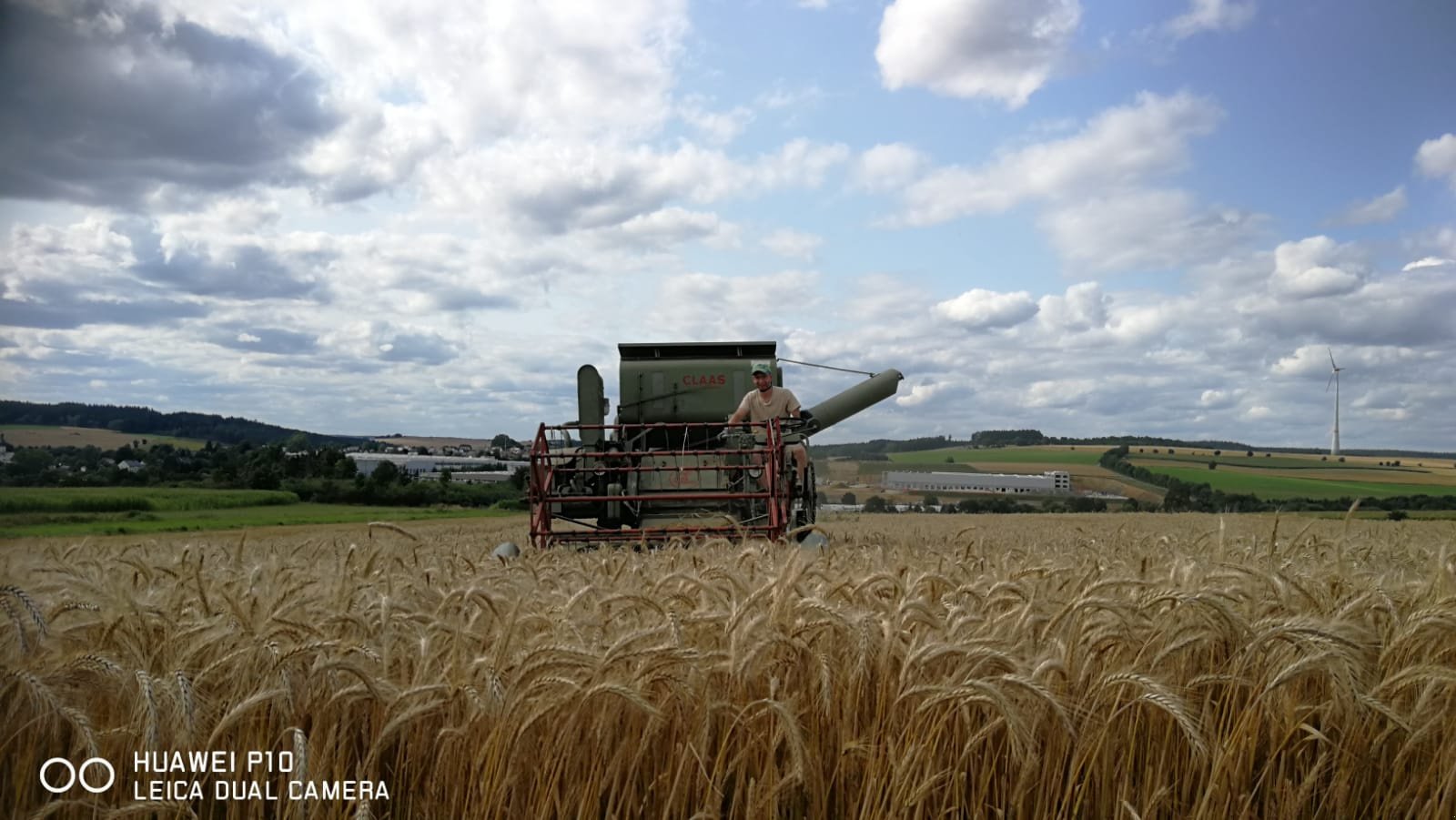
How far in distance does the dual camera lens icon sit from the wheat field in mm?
34

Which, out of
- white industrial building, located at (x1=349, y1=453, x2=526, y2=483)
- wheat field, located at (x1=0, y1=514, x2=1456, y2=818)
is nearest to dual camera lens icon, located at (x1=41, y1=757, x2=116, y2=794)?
wheat field, located at (x1=0, y1=514, x2=1456, y2=818)

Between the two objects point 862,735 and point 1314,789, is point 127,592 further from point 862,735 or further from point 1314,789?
point 1314,789

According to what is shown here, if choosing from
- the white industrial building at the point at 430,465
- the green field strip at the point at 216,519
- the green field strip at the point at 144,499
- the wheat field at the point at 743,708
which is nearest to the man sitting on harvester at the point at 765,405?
the wheat field at the point at 743,708

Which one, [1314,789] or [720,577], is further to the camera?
[720,577]

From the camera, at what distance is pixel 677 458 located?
38.9 ft

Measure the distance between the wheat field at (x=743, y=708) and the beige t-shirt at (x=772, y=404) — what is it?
26.7 ft

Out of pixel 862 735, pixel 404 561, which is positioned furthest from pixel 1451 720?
pixel 404 561

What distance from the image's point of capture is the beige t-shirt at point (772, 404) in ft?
37.6

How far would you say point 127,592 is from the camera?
3.44 m

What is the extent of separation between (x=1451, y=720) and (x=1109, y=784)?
3.96 feet

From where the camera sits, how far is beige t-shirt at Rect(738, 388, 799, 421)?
1145cm

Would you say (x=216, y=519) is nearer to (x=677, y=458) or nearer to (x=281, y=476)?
(x=281, y=476)

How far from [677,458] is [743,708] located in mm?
9319

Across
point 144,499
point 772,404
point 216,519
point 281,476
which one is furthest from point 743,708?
point 281,476
